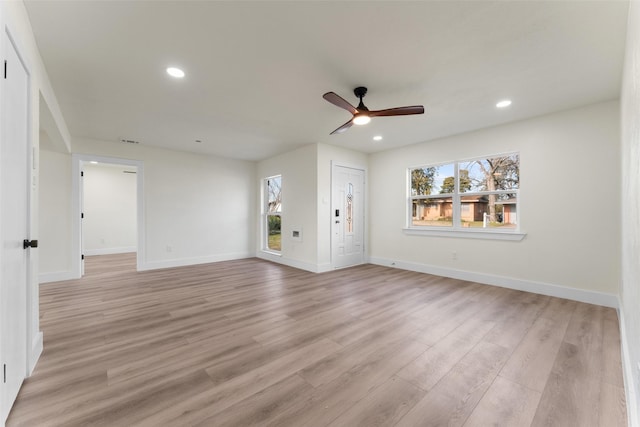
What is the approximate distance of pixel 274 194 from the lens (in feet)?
22.0

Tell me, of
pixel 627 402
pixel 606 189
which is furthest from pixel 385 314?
pixel 606 189

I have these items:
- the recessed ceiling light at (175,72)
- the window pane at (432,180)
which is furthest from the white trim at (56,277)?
the window pane at (432,180)

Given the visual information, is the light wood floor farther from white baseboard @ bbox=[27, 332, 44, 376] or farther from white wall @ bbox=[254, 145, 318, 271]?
white wall @ bbox=[254, 145, 318, 271]

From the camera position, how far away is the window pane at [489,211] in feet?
13.1

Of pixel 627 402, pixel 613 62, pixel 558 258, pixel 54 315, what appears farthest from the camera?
pixel 558 258

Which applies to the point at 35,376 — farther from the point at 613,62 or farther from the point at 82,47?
the point at 613,62

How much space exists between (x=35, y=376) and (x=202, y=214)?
14.5 feet

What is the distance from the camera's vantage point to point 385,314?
2932mm

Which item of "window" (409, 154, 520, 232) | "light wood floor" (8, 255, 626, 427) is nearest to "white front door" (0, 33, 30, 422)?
"light wood floor" (8, 255, 626, 427)

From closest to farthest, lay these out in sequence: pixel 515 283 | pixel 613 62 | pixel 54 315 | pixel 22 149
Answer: pixel 22 149, pixel 613 62, pixel 54 315, pixel 515 283

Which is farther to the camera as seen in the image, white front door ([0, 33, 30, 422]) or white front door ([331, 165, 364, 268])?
white front door ([331, 165, 364, 268])

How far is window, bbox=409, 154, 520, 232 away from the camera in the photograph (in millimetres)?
4031

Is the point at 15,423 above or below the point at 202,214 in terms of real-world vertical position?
below

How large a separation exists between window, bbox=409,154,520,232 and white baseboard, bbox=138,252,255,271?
4.22 metres
